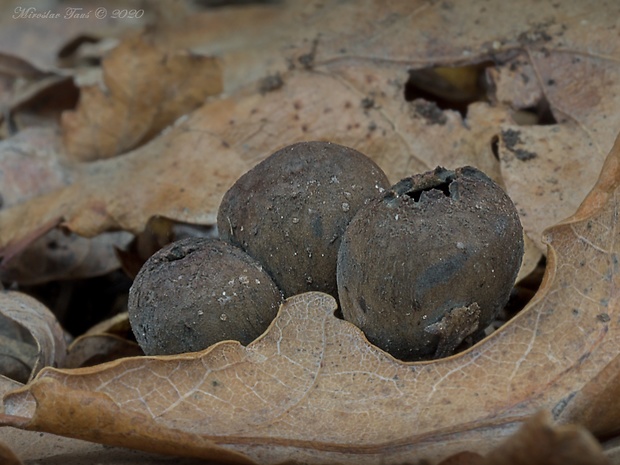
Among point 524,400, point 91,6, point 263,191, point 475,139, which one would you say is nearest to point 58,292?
point 263,191

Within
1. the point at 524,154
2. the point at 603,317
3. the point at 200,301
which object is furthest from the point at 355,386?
the point at 524,154

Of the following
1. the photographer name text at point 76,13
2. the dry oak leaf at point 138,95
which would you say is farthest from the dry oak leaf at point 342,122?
the photographer name text at point 76,13

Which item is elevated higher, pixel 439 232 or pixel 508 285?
pixel 439 232

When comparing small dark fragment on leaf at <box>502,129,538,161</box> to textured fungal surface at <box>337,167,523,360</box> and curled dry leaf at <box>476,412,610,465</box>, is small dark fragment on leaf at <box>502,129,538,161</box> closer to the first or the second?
textured fungal surface at <box>337,167,523,360</box>

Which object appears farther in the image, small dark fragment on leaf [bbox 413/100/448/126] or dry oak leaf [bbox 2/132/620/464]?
small dark fragment on leaf [bbox 413/100/448/126]

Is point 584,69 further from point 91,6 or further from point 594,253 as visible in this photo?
point 91,6

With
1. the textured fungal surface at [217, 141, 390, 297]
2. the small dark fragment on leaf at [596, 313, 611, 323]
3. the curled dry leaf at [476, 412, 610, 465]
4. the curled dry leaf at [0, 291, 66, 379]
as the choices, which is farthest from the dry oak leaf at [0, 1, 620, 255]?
the curled dry leaf at [476, 412, 610, 465]
